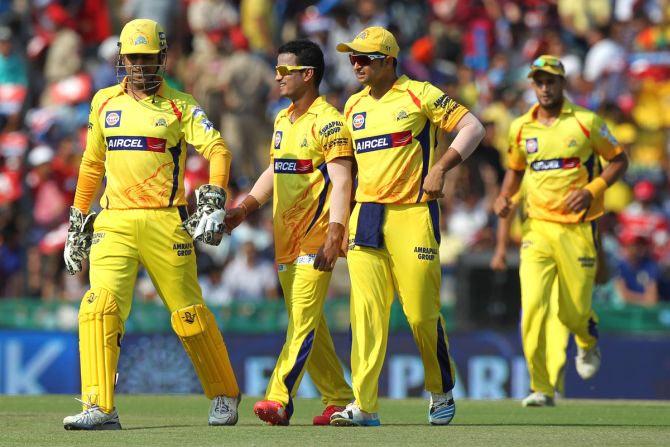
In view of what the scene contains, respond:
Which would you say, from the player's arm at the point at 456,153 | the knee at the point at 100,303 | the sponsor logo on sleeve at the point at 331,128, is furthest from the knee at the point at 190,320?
the player's arm at the point at 456,153

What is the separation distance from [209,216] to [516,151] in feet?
12.4

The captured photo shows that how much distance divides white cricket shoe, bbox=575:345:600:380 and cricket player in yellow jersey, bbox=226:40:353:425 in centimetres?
310

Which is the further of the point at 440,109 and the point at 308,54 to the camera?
the point at 308,54

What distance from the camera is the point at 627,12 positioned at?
68.1 feet

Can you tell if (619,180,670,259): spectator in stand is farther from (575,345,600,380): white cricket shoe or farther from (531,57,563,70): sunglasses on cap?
(531,57,563,70): sunglasses on cap

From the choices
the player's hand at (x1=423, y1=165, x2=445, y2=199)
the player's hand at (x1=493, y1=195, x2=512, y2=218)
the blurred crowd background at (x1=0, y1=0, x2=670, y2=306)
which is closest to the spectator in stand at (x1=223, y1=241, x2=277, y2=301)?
the blurred crowd background at (x1=0, y1=0, x2=670, y2=306)

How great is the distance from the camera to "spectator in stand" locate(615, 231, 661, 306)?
15.6 meters

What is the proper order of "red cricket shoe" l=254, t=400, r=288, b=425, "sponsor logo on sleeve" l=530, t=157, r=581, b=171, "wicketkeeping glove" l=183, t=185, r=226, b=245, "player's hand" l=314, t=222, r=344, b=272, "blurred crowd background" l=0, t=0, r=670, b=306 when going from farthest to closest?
1. "blurred crowd background" l=0, t=0, r=670, b=306
2. "sponsor logo on sleeve" l=530, t=157, r=581, b=171
3. "red cricket shoe" l=254, t=400, r=288, b=425
4. "player's hand" l=314, t=222, r=344, b=272
5. "wicketkeeping glove" l=183, t=185, r=226, b=245

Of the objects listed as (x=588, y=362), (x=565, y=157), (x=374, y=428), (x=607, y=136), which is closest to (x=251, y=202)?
(x=374, y=428)

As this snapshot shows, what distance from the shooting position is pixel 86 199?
9.44 m

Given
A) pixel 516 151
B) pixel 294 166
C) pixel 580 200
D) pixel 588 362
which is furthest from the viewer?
pixel 588 362

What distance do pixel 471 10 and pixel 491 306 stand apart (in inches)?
295

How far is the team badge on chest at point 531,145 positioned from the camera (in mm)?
11891

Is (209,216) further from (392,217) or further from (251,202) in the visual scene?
(392,217)
